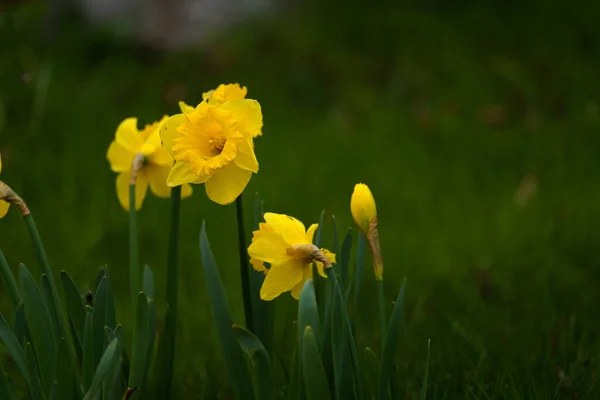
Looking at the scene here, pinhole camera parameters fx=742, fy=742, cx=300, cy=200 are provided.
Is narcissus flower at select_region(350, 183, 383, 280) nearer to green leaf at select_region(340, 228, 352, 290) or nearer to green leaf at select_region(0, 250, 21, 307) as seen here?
green leaf at select_region(340, 228, 352, 290)

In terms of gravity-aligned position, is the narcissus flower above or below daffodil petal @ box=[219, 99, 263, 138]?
below

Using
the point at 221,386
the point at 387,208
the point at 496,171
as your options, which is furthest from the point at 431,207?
the point at 221,386

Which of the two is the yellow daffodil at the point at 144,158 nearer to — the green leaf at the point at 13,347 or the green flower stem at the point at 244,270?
the green flower stem at the point at 244,270

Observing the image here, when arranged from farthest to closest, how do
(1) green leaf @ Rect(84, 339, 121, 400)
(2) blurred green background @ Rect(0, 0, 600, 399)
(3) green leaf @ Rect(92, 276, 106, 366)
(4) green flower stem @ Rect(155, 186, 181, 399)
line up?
(2) blurred green background @ Rect(0, 0, 600, 399) → (4) green flower stem @ Rect(155, 186, 181, 399) → (3) green leaf @ Rect(92, 276, 106, 366) → (1) green leaf @ Rect(84, 339, 121, 400)

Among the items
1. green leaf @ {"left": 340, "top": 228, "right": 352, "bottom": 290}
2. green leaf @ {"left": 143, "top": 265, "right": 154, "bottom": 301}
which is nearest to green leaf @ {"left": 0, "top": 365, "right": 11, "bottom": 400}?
green leaf @ {"left": 143, "top": 265, "right": 154, "bottom": 301}

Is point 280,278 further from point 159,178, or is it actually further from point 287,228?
point 159,178

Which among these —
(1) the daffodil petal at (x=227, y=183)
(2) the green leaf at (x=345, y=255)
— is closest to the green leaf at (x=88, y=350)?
(1) the daffodil petal at (x=227, y=183)

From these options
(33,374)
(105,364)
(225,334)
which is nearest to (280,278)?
(225,334)

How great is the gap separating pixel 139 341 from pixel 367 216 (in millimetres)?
345

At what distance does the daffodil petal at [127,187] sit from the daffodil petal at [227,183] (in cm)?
23

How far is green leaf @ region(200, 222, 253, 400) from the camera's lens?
41.2 inches

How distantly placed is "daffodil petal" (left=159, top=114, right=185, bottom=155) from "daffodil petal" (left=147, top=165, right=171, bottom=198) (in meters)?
0.16

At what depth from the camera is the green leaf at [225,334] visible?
105 centimetres

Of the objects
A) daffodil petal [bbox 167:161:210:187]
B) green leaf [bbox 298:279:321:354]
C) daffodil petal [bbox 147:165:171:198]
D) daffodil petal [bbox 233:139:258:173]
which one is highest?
daffodil petal [bbox 233:139:258:173]
